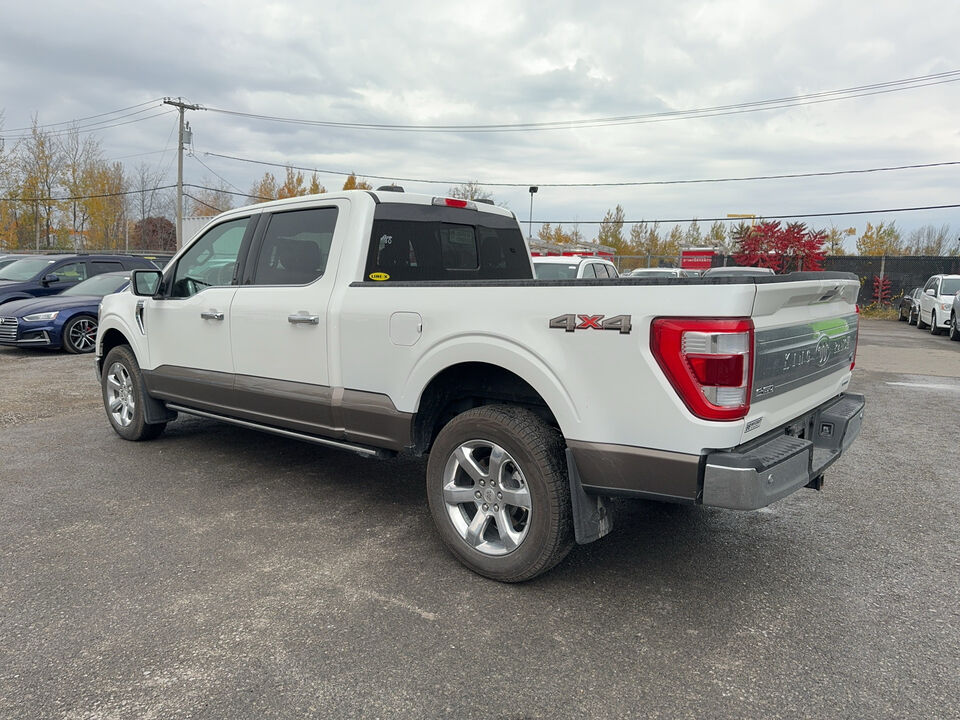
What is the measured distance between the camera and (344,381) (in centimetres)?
401

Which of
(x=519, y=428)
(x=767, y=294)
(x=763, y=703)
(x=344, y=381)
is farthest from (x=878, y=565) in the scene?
(x=344, y=381)

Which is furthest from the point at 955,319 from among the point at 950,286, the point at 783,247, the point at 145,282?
the point at 145,282

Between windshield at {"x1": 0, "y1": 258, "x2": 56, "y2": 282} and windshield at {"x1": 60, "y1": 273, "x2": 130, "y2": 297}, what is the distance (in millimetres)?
1507

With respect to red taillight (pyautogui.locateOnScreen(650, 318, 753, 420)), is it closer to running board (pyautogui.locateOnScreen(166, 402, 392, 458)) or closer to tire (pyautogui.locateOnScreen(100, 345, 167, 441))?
running board (pyautogui.locateOnScreen(166, 402, 392, 458))

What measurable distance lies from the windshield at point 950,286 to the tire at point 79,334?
69.2 feet

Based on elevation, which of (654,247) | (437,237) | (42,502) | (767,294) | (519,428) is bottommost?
(42,502)

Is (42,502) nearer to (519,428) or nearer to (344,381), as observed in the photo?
(344,381)

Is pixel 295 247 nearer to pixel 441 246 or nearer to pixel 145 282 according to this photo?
pixel 441 246

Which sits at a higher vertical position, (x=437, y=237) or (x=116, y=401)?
(x=437, y=237)

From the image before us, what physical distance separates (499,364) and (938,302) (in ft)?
65.1

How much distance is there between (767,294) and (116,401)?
561 cm

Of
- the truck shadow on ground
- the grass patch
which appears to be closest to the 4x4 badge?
the truck shadow on ground

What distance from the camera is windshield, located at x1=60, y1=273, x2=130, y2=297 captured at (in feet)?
40.3

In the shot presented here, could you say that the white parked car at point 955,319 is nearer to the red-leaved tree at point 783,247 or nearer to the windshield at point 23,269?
the red-leaved tree at point 783,247
